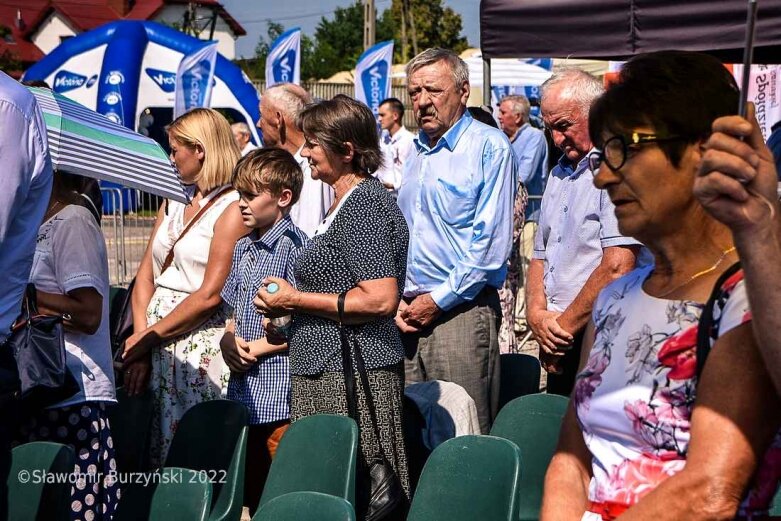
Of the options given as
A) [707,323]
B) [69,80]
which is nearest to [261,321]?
[707,323]

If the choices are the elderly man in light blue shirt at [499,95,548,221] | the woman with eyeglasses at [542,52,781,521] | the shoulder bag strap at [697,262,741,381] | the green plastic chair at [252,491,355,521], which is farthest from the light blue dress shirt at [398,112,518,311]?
the elderly man in light blue shirt at [499,95,548,221]

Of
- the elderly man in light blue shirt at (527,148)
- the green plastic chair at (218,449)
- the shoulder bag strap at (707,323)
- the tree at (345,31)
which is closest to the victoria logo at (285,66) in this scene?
the elderly man in light blue shirt at (527,148)

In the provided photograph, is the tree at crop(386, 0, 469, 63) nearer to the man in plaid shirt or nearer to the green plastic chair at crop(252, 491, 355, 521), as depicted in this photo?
the man in plaid shirt

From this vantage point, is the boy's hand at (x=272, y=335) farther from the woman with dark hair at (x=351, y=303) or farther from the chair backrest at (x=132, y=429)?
the chair backrest at (x=132, y=429)

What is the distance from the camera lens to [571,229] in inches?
163

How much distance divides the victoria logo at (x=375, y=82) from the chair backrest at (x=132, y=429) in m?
11.6

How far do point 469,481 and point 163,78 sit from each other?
54.8 feet

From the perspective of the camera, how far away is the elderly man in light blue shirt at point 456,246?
434 cm

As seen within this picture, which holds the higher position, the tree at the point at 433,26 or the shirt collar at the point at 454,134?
the tree at the point at 433,26

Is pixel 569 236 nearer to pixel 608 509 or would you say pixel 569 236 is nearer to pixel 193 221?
pixel 193 221

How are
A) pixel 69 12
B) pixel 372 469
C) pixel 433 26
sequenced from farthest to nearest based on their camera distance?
1. pixel 69 12
2. pixel 433 26
3. pixel 372 469

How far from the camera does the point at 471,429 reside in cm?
405

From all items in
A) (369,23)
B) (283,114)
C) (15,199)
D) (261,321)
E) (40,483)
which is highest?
(369,23)

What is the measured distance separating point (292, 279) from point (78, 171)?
38.2 inches
